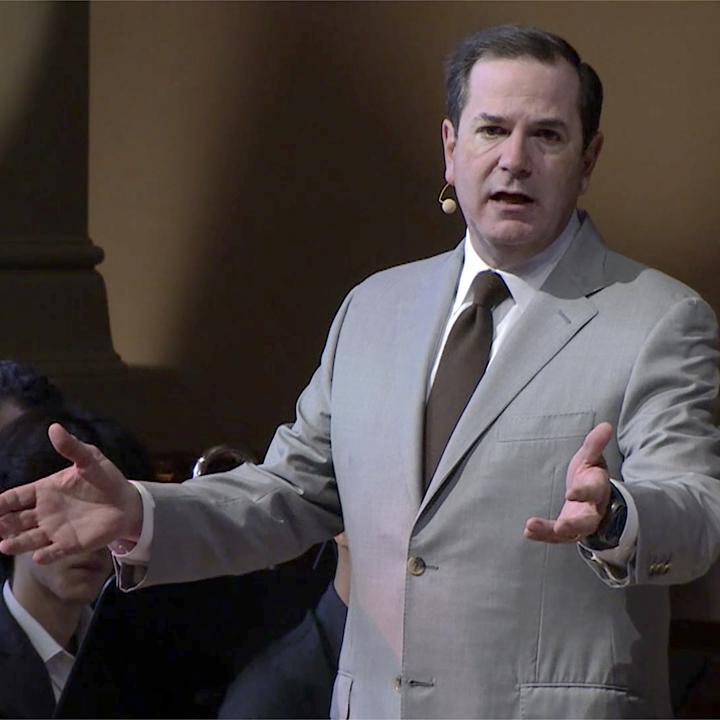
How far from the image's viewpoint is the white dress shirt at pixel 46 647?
106 inches

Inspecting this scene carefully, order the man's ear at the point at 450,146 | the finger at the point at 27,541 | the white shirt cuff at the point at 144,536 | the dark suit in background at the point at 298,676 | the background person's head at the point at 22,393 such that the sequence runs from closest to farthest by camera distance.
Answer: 1. the finger at the point at 27,541
2. the white shirt cuff at the point at 144,536
3. the man's ear at the point at 450,146
4. the dark suit in background at the point at 298,676
5. the background person's head at the point at 22,393

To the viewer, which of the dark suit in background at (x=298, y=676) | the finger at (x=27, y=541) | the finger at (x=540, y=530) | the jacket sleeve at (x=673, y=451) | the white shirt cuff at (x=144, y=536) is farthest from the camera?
the dark suit in background at (x=298, y=676)

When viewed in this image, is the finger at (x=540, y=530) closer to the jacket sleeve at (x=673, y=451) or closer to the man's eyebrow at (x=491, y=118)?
the jacket sleeve at (x=673, y=451)

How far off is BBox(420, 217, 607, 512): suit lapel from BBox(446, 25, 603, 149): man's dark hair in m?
0.15

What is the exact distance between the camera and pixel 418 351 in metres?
2.05

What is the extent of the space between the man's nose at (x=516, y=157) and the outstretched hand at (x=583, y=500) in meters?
0.40

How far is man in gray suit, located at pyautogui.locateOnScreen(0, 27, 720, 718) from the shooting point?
1.89m

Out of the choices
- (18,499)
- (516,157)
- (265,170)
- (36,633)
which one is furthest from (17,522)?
(265,170)

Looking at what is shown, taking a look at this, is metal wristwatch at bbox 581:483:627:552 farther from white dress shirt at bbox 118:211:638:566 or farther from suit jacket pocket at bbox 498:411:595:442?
white dress shirt at bbox 118:211:638:566

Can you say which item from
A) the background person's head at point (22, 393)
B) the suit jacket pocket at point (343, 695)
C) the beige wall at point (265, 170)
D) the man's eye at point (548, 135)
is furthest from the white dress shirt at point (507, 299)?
the beige wall at point (265, 170)

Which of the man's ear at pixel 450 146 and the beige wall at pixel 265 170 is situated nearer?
the man's ear at pixel 450 146

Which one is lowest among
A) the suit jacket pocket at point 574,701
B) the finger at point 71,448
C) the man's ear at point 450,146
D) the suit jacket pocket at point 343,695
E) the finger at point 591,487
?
the suit jacket pocket at point 343,695

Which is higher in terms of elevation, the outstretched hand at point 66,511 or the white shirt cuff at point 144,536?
the outstretched hand at point 66,511

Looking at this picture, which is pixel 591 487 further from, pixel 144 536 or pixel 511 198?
pixel 144 536
